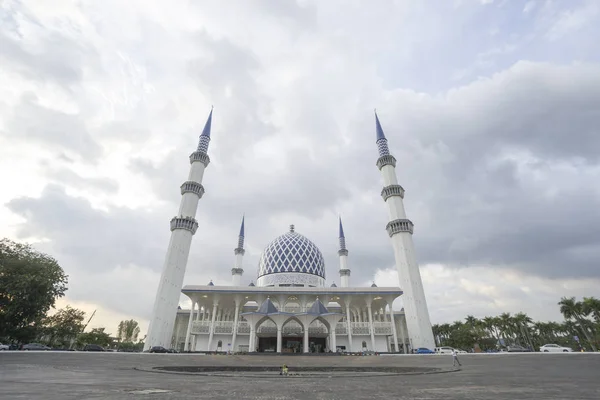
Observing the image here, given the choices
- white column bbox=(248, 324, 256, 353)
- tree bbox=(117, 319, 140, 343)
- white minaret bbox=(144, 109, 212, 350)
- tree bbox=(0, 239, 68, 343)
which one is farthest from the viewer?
tree bbox=(117, 319, 140, 343)

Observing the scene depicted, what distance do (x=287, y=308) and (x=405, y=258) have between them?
19.4 metres

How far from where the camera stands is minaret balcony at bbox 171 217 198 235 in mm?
43469

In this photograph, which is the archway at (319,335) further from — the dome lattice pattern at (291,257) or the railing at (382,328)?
the dome lattice pattern at (291,257)

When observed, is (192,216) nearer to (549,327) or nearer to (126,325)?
(126,325)

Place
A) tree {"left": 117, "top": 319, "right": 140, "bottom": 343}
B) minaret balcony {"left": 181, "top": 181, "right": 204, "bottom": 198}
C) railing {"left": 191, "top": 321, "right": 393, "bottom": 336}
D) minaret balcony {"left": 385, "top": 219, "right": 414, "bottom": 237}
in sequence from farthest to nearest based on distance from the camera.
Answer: tree {"left": 117, "top": 319, "right": 140, "bottom": 343}, minaret balcony {"left": 181, "top": 181, "right": 204, "bottom": 198}, minaret balcony {"left": 385, "top": 219, "right": 414, "bottom": 237}, railing {"left": 191, "top": 321, "right": 393, "bottom": 336}

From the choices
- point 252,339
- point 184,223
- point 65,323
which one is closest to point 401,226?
point 252,339

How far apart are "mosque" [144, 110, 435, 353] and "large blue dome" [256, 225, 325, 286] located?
560 centimetres

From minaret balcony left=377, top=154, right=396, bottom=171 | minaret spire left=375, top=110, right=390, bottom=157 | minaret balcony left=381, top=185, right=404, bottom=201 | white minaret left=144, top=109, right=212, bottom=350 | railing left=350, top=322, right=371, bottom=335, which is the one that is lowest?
railing left=350, top=322, right=371, bottom=335

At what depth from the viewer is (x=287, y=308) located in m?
48.4

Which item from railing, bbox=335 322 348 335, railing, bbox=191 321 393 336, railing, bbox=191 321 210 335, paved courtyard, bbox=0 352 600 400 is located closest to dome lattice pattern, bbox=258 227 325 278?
railing, bbox=191 321 393 336

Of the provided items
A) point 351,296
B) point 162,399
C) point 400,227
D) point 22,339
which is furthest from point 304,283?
point 162,399

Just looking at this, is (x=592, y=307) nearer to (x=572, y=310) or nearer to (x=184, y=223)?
(x=572, y=310)

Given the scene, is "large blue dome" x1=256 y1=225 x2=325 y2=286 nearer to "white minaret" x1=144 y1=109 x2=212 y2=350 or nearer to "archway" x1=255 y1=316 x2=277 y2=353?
"archway" x1=255 y1=316 x2=277 y2=353

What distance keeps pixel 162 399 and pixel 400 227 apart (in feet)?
140
